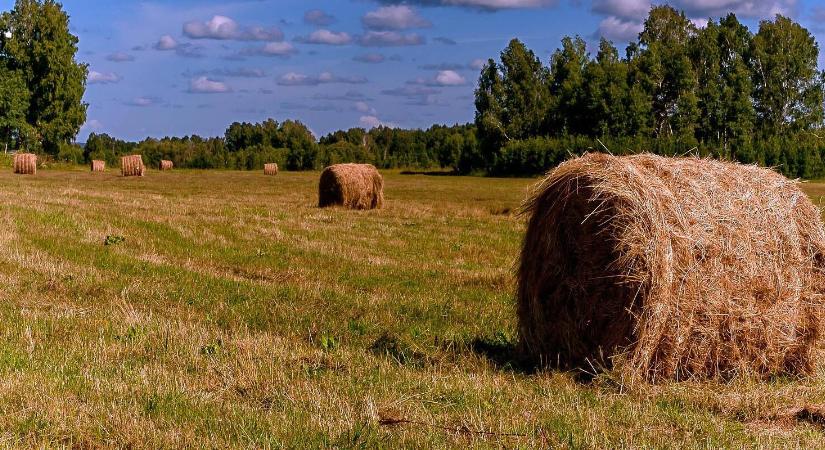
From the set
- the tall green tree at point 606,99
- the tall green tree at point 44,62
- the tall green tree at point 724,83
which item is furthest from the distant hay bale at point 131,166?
the tall green tree at point 724,83

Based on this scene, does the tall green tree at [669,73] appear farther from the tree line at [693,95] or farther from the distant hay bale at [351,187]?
the distant hay bale at [351,187]

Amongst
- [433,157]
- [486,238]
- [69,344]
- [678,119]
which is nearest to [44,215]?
[486,238]

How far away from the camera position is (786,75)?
8050 cm

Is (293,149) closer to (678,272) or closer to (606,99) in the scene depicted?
(606,99)

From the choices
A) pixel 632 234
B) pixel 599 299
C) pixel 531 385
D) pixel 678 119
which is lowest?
pixel 531 385

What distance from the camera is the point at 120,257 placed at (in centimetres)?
1447

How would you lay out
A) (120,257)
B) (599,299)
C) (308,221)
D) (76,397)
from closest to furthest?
(76,397), (599,299), (120,257), (308,221)

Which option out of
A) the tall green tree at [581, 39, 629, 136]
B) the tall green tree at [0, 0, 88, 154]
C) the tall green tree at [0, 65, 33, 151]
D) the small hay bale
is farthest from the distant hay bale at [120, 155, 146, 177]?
the tall green tree at [581, 39, 629, 136]

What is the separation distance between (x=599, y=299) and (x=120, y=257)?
30.2 feet

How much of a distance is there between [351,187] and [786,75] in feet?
208

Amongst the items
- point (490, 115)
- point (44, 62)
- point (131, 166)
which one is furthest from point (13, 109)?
point (490, 115)

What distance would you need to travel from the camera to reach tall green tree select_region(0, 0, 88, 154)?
82.3 meters

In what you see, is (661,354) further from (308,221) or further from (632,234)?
(308,221)

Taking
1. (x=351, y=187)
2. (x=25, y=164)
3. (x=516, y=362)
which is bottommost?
(x=516, y=362)
